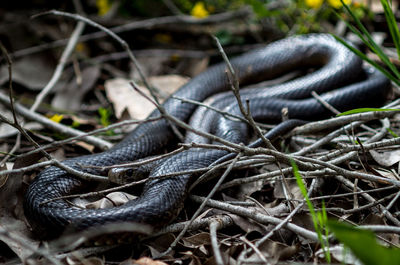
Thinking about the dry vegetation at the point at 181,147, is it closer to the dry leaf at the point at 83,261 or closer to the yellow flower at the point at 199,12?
the dry leaf at the point at 83,261

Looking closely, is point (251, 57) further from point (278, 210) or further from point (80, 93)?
point (278, 210)

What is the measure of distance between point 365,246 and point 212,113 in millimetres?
3110

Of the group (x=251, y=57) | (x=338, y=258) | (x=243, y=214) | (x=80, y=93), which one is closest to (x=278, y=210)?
(x=243, y=214)

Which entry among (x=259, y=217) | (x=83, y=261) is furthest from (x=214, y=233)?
(x=83, y=261)

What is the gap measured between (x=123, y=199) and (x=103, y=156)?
693mm

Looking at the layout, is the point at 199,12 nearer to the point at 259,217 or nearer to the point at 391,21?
the point at 391,21

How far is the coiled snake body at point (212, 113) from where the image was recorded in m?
3.29

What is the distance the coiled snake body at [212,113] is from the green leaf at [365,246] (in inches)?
65.4

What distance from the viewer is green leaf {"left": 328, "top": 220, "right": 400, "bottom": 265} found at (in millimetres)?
1906

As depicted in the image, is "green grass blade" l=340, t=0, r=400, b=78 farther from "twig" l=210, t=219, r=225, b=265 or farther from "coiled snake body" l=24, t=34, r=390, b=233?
"twig" l=210, t=219, r=225, b=265

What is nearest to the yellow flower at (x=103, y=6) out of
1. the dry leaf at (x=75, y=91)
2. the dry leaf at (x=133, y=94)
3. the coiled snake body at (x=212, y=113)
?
the dry leaf at (x=75, y=91)

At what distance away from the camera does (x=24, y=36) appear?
715 centimetres

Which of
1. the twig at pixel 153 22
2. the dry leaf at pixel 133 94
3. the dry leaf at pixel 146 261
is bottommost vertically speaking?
the dry leaf at pixel 146 261

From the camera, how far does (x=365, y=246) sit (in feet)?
6.29
